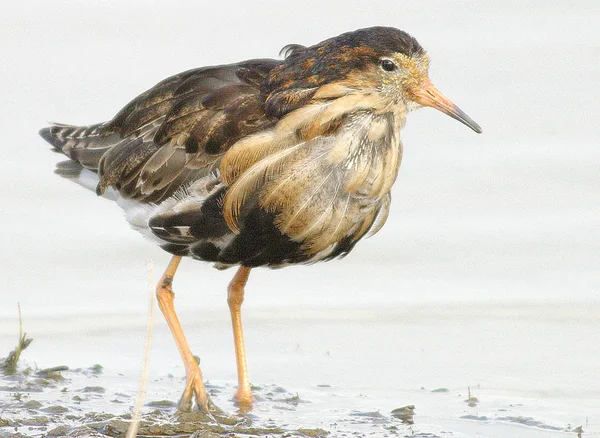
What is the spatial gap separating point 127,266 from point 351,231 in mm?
3545

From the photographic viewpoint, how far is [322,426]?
8.37m

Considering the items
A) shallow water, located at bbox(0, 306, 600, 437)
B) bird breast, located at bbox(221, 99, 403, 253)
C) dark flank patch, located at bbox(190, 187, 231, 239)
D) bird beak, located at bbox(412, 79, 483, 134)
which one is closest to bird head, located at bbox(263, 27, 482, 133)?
bird beak, located at bbox(412, 79, 483, 134)

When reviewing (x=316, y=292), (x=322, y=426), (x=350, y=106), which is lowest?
(x=322, y=426)

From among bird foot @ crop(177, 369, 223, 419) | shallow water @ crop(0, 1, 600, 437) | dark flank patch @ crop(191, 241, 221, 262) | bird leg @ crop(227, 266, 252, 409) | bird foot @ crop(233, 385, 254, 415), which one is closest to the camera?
dark flank patch @ crop(191, 241, 221, 262)

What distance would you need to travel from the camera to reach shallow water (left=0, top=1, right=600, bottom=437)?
30.4ft

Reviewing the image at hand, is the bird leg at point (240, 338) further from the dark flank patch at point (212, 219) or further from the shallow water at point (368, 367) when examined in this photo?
the dark flank patch at point (212, 219)

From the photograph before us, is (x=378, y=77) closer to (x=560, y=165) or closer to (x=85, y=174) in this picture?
(x=85, y=174)

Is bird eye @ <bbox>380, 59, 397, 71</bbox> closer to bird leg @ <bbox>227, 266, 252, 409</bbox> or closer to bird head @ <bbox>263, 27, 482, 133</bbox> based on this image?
bird head @ <bbox>263, 27, 482, 133</bbox>

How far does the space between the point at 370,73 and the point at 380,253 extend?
3.95 meters

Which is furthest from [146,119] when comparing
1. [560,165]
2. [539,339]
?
[560,165]

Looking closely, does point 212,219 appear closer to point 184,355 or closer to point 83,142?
point 184,355

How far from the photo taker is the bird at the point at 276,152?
7.92m

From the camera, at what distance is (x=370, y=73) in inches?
311

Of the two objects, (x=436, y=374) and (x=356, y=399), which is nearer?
(x=356, y=399)
